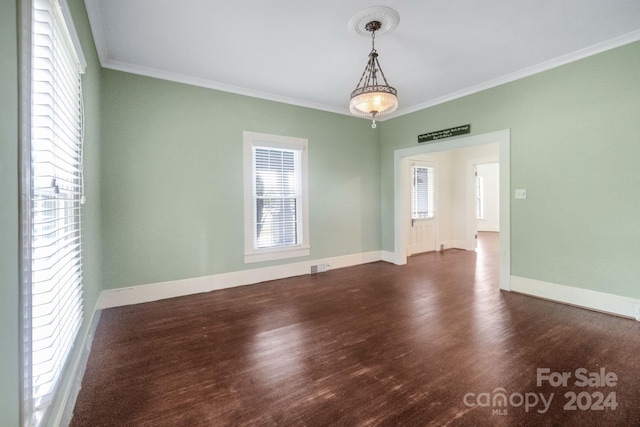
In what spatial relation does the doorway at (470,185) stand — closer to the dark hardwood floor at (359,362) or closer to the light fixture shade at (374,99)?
the dark hardwood floor at (359,362)

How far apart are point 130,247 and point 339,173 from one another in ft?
11.2

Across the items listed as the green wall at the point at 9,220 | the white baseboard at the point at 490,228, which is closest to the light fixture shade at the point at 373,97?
the green wall at the point at 9,220

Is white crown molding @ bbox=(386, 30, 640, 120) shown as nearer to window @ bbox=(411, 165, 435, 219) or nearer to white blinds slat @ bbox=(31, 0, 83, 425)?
window @ bbox=(411, 165, 435, 219)

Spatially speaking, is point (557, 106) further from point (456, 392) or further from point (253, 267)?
point (253, 267)

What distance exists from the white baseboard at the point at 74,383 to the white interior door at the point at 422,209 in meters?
5.85

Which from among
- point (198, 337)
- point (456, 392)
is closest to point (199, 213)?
point (198, 337)

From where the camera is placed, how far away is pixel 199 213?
4.00m

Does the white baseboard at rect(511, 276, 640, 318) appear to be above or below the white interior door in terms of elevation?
below

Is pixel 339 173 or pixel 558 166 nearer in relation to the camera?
pixel 558 166

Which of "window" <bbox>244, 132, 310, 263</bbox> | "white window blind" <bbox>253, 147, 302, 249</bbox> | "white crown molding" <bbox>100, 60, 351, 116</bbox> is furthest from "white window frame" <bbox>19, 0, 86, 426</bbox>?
"white window blind" <bbox>253, 147, 302, 249</bbox>

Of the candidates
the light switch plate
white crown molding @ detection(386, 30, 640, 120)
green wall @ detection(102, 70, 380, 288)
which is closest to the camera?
white crown molding @ detection(386, 30, 640, 120)

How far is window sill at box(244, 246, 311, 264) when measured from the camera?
14.5 feet

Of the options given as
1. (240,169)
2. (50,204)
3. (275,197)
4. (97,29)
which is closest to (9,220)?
(50,204)

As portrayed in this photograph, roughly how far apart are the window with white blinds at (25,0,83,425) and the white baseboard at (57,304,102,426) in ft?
0.83
